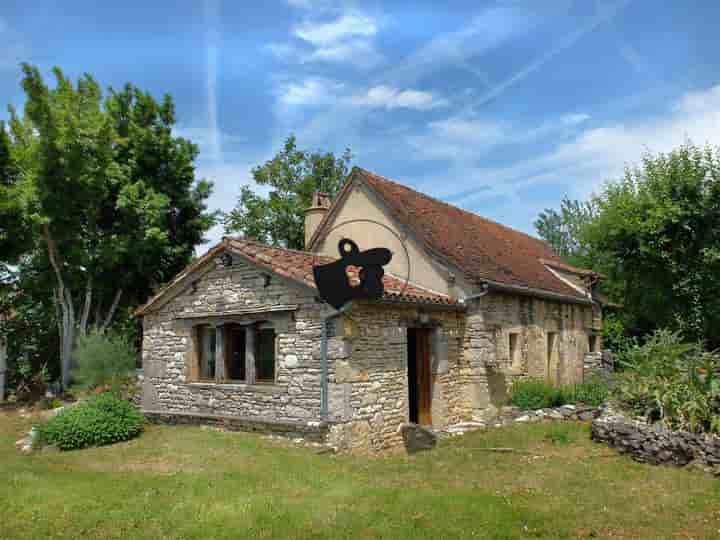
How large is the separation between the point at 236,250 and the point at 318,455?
4408 millimetres

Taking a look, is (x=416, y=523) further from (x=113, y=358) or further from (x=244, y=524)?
(x=113, y=358)

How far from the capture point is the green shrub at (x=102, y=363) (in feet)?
51.1

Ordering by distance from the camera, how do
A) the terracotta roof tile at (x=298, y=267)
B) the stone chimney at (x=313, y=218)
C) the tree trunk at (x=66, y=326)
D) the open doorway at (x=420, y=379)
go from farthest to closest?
the tree trunk at (x=66, y=326) < the stone chimney at (x=313, y=218) < the open doorway at (x=420, y=379) < the terracotta roof tile at (x=298, y=267)

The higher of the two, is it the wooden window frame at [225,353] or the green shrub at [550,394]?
the wooden window frame at [225,353]

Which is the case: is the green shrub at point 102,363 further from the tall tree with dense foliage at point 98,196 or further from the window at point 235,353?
the window at point 235,353

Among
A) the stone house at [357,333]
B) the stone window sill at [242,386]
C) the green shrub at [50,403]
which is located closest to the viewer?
the stone house at [357,333]

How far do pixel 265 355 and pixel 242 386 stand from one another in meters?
0.76

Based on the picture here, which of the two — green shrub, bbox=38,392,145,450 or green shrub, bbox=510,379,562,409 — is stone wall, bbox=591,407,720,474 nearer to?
green shrub, bbox=510,379,562,409

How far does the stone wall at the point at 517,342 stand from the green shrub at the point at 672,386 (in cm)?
294

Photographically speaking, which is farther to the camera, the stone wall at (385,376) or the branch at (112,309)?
the branch at (112,309)

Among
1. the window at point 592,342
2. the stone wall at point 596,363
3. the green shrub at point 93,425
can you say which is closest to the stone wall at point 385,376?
the green shrub at point 93,425

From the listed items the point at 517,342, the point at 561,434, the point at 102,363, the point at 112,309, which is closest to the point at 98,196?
the point at 112,309

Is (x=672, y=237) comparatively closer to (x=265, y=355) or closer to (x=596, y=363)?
(x=596, y=363)

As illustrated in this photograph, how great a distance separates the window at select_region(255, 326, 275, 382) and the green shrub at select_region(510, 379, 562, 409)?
5530 millimetres
